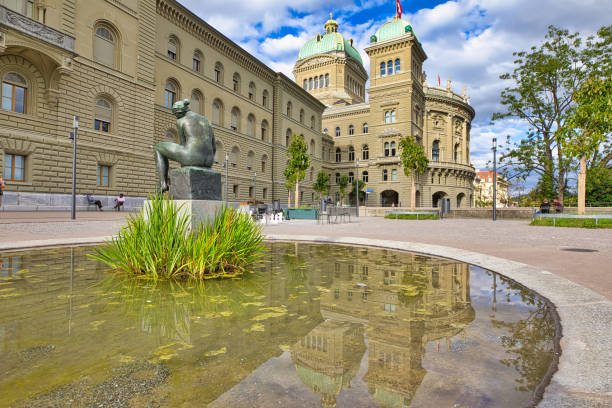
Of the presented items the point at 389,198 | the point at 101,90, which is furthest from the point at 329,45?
the point at 101,90

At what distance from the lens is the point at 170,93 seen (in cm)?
2895

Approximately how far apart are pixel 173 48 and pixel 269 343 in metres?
32.9

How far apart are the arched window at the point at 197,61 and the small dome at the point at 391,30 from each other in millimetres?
30956

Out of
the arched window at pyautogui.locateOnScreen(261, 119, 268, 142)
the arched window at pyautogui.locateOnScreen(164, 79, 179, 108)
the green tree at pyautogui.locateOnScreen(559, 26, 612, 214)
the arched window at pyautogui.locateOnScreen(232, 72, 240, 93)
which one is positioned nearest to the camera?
the green tree at pyautogui.locateOnScreen(559, 26, 612, 214)

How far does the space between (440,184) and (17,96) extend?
163ft

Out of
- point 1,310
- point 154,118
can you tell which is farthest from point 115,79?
point 1,310

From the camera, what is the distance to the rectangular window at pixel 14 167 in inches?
712

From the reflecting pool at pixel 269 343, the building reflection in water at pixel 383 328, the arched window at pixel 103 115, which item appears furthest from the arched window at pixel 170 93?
the building reflection in water at pixel 383 328

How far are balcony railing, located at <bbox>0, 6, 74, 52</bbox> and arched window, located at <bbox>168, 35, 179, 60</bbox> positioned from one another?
9.82 m

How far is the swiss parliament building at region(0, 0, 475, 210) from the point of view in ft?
61.7

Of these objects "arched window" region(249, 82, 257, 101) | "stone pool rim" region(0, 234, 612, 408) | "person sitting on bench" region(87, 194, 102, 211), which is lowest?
"stone pool rim" region(0, 234, 612, 408)

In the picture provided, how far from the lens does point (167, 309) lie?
3.07 m

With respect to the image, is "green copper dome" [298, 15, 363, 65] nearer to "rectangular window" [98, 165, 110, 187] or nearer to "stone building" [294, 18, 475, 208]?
"stone building" [294, 18, 475, 208]

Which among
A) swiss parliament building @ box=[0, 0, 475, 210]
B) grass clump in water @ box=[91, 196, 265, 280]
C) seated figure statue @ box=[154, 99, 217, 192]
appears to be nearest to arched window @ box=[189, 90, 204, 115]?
swiss parliament building @ box=[0, 0, 475, 210]
